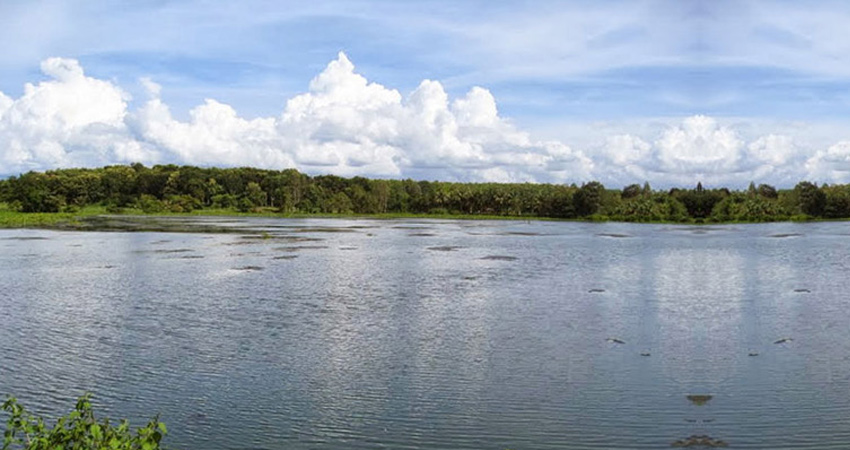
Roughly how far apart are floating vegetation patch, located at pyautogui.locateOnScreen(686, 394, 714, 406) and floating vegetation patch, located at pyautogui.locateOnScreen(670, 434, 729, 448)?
215cm

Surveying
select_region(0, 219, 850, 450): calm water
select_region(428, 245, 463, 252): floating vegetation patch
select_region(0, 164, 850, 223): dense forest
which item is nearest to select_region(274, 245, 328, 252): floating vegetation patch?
select_region(428, 245, 463, 252): floating vegetation patch

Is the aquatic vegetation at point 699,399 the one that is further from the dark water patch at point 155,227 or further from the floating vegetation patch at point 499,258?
the dark water patch at point 155,227

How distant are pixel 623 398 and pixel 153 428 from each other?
36.0 feet

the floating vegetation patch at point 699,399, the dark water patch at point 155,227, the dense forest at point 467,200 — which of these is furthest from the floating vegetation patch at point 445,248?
the dense forest at point 467,200

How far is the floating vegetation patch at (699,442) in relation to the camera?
527 inches

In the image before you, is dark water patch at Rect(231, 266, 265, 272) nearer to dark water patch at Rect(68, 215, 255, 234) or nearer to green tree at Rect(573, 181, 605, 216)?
dark water patch at Rect(68, 215, 255, 234)

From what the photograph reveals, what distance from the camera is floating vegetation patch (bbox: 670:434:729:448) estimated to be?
13391 mm

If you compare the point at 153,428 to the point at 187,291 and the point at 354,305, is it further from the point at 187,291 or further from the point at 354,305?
the point at 187,291

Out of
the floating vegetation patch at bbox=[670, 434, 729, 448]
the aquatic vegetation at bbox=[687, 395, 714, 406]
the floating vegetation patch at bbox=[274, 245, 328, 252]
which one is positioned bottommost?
the floating vegetation patch at bbox=[670, 434, 729, 448]

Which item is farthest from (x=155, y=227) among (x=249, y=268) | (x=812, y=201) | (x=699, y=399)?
(x=812, y=201)

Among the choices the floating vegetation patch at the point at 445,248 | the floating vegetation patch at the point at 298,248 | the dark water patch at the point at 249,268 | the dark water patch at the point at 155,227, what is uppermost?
the dark water patch at the point at 155,227

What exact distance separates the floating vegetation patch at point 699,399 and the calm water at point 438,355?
0.12m

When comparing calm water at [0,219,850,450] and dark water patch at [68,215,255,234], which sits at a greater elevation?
dark water patch at [68,215,255,234]

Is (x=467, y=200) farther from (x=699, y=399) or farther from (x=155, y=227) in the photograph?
(x=699, y=399)
